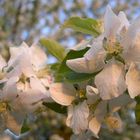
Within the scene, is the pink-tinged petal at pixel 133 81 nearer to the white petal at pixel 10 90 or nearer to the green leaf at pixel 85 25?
the green leaf at pixel 85 25

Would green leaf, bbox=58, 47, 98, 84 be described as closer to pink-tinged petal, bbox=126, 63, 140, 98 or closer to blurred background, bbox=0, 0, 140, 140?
pink-tinged petal, bbox=126, 63, 140, 98

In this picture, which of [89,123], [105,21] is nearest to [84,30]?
[105,21]

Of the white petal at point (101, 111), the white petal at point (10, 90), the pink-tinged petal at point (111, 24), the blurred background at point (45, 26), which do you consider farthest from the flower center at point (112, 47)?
the blurred background at point (45, 26)

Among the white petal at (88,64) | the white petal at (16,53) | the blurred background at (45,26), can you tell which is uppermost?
the white petal at (88,64)

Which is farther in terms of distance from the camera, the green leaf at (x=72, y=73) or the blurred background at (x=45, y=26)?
the blurred background at (x=45, y=26)

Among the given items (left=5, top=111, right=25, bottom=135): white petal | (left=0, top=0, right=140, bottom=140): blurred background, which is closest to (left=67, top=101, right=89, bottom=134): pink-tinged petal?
(left=5, top=111, right=25, bottom=135): white petal

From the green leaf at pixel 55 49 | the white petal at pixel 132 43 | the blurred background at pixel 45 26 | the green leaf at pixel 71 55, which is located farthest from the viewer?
the blurred background at pixel 45 26

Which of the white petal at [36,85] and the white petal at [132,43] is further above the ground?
the white petal at [132,43]
